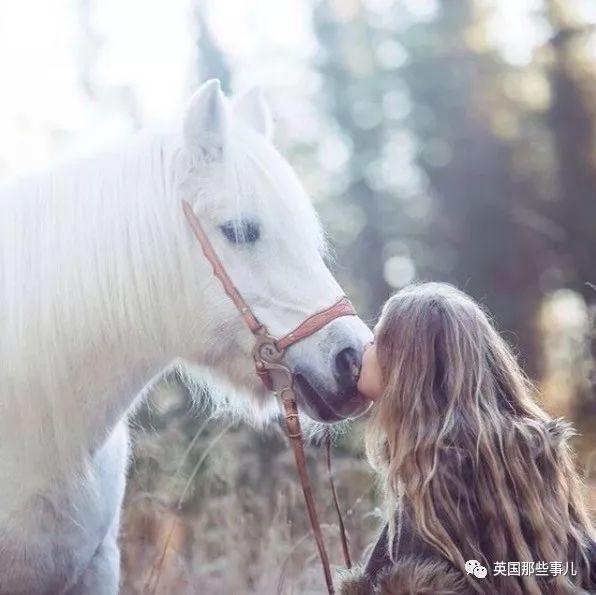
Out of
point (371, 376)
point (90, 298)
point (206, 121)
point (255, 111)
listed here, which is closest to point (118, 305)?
point (90, 298)

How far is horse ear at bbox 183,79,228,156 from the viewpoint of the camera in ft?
6.75

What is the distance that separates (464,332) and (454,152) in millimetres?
6388

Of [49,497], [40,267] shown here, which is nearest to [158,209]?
[40,267]

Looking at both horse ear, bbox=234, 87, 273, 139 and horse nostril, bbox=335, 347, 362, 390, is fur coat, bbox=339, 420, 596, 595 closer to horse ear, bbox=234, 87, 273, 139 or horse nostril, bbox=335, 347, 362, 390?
horse nostril, bbox=335, 347, 362, 390

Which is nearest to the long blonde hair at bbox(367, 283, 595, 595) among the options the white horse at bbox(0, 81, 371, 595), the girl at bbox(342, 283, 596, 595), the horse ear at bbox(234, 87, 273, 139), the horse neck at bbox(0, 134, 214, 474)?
the girl at bbox(342, 283, 596, 595)

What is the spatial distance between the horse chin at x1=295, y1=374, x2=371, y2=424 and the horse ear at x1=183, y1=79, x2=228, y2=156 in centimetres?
68

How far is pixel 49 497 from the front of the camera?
202cm

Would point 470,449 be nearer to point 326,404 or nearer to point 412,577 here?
point 412,577

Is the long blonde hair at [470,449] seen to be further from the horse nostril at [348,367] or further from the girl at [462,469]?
the horse nostril at [348,367]

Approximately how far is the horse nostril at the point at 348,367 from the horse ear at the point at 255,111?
820mm

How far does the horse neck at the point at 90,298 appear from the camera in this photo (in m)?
2.03

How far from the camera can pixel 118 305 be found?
206 centimetres

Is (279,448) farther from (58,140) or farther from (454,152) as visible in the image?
(454,152)

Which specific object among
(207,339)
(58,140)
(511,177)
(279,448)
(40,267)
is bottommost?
(279,448)
